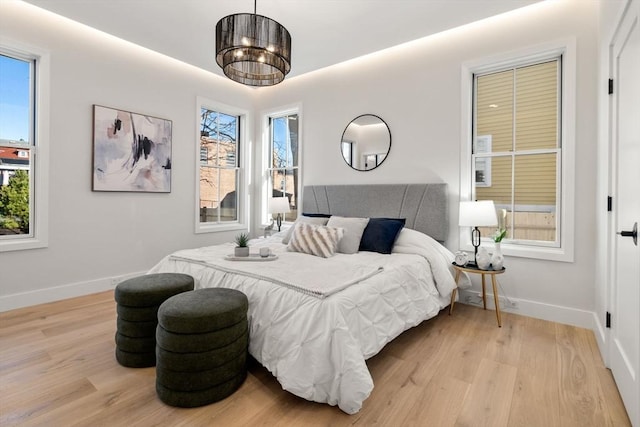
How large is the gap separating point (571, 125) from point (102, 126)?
471 cm

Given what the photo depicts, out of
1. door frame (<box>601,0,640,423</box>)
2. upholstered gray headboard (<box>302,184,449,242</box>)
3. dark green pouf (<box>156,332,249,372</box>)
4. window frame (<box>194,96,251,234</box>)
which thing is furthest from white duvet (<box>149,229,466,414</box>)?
window frame (<box>194,96,251,234</box>)

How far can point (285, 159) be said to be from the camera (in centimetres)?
510

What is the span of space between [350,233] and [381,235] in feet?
1.00

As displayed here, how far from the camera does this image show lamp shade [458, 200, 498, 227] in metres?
2.83

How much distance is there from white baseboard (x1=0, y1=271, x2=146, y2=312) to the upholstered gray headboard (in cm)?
258

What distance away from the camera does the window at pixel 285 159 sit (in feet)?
16.2

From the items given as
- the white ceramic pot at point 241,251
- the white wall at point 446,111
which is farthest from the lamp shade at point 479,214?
the white ceramic pot at point 241,251

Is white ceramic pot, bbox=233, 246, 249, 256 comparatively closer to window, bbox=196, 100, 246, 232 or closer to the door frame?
window, bbox=196, 100, 246, 232

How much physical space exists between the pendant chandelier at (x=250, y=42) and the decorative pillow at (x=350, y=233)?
155 centimetres

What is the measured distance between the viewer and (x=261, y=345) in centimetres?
192

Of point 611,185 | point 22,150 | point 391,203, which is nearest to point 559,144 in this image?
point 611,185

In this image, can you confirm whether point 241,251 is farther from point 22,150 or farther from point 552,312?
point 552,312

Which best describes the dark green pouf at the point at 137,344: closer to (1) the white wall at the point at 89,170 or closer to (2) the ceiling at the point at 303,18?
(1) the white wall at the point at 89,170

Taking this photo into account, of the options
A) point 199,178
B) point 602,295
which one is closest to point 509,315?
point 602,295
